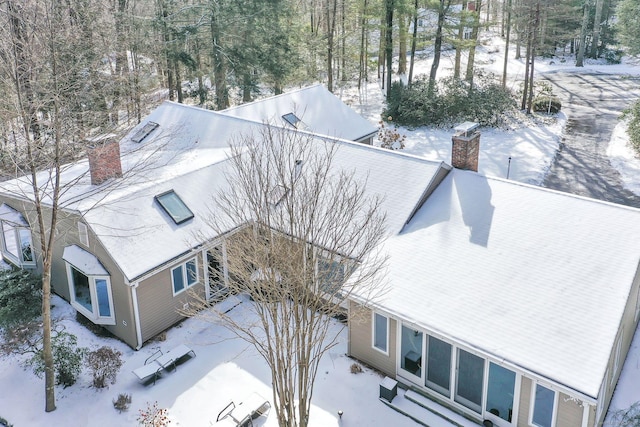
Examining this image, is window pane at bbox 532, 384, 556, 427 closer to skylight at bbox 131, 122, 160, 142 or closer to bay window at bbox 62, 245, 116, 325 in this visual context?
bay window at bbox 62, 245, 116, 325

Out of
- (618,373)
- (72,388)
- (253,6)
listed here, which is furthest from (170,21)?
(618,373)

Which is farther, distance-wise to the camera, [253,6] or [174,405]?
[253,6]

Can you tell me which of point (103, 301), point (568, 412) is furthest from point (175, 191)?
point (568, 412)

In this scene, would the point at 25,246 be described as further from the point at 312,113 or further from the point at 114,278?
the point at 312,113

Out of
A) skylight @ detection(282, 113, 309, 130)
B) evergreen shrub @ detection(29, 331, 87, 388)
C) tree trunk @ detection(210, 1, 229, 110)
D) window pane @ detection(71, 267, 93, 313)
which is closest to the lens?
evergreen shrub @ detection(29, 331, 87, 388)

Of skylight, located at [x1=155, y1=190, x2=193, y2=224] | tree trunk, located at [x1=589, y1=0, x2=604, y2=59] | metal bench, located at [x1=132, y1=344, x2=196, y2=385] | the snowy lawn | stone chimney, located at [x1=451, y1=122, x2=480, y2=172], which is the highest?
tree trunk, located at [x1=589, y1=0, x2=604, y2=59]

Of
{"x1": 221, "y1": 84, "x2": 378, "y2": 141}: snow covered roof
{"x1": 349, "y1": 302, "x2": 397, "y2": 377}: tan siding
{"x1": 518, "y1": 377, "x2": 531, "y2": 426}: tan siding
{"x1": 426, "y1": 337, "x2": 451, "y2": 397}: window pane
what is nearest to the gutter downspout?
{"x1": 349, "y1": 302, "x2": 397, "y2": 377}: tan siding

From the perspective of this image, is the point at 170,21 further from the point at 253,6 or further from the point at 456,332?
the point at 456,332
